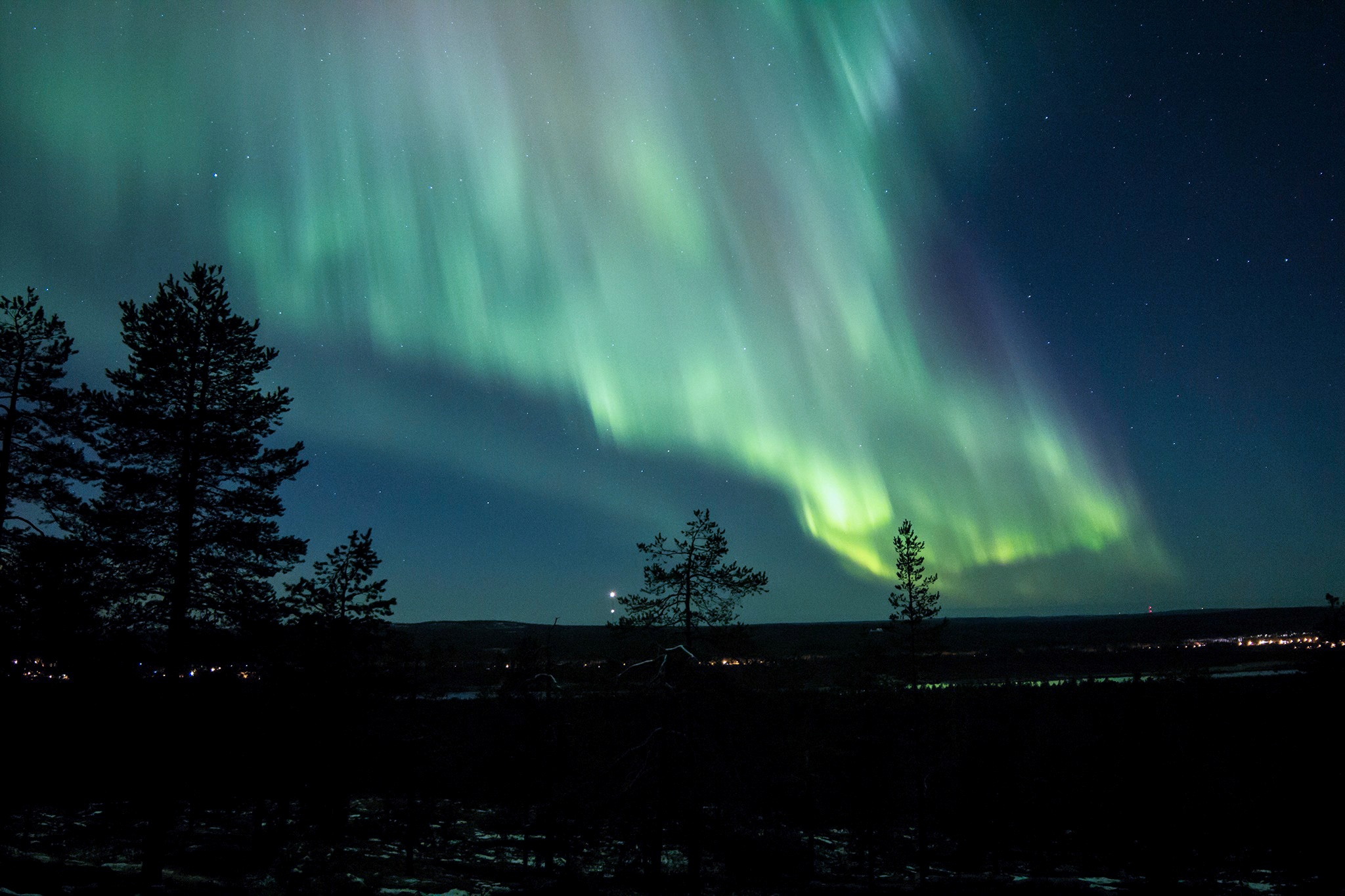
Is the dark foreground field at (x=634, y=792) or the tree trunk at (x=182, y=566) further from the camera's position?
the dark foreground field at (x=634, y=792)

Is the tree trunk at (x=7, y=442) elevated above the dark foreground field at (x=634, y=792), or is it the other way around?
the tree trunk at (x=7, y=442)

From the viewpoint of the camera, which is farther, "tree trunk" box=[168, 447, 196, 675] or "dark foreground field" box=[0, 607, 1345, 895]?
"dark foreground field" box=[0, 607, 1345, 895]

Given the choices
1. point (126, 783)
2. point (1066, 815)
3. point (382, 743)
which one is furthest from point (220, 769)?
point (1066, 815)

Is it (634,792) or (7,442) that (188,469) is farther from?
(634,792)

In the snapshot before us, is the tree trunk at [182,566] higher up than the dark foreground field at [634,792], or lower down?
higher up

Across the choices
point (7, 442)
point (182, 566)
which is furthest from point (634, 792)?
point (7, 442)

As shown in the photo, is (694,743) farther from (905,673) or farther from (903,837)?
(903,837)

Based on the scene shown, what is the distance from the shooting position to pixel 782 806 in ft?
176

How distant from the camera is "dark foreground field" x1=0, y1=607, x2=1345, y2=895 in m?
20.3

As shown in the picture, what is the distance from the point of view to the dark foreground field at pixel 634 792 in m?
20.3

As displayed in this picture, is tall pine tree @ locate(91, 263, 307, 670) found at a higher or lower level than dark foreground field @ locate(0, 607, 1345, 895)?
higher

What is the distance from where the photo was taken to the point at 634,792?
20.3m

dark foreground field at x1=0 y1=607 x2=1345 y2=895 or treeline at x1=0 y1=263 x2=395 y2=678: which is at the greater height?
treeline at x1=0 y1=263 x2=395 y2=678

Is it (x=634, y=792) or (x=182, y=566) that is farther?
(x=634, y=792)
